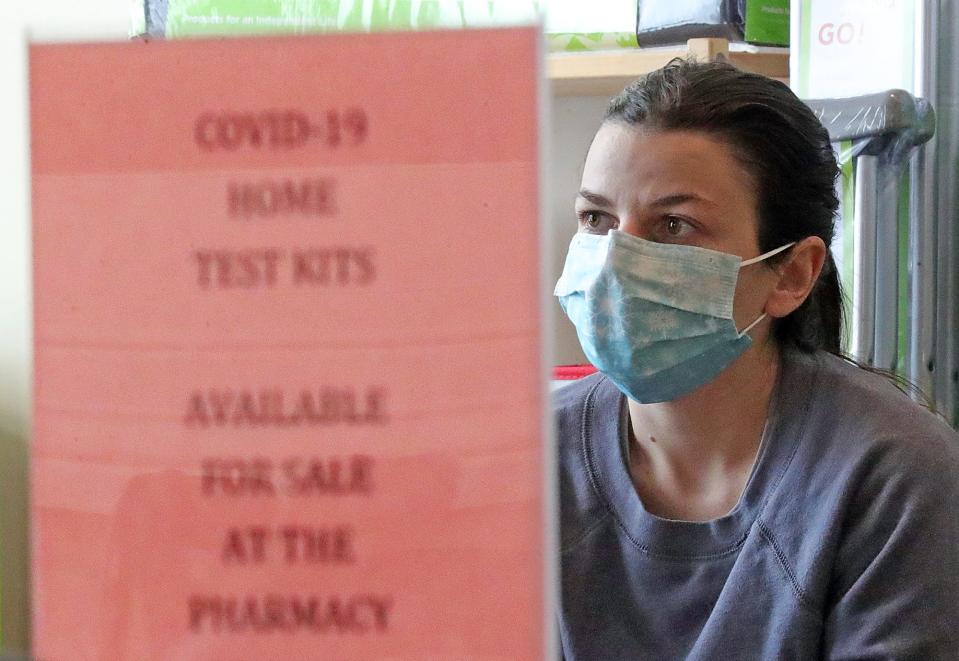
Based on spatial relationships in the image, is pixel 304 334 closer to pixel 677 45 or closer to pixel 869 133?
pixel 869 133

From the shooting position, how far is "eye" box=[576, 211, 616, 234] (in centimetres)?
115

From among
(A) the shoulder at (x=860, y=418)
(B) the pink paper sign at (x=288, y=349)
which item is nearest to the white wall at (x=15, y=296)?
(B) the pink paper sign at (x=288, y=349)

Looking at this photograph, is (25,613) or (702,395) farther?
(702,395)

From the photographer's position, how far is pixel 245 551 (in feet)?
1.23

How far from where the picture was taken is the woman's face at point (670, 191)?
1.12 metres

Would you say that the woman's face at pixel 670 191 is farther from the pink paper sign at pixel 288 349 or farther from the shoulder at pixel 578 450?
the pink paper sign at pixel 288 349

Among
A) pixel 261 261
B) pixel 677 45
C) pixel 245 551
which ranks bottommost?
pixel 245 551

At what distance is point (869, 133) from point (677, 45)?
0.42m

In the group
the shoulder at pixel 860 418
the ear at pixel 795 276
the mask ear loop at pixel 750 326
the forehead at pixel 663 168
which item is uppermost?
the forehead at pixel 663 168

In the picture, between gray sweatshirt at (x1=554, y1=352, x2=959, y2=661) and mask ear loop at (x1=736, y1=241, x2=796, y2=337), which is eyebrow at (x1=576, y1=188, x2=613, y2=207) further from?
gray sweatshirt at (x1=554, y1=352, x2=959, y2=661)

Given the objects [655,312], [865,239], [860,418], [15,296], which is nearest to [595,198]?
[655,312]

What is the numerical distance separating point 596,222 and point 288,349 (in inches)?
32.8

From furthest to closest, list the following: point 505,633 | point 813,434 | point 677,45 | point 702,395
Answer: point 677,45 → point 702,395 → point 813,434 → point 505,633

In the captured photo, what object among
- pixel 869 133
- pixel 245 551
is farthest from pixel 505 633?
pixel 869 133
